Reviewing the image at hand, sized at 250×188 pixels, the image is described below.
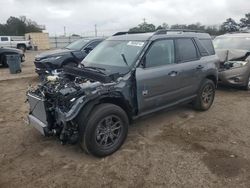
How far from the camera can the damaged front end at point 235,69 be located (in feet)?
27.4

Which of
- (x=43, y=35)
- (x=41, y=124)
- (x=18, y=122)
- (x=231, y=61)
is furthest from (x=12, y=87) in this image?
(x=43, y=35)

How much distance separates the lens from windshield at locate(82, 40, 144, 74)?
188 inches

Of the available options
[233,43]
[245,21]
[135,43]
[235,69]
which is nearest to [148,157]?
[135,43]

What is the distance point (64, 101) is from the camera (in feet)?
13.2

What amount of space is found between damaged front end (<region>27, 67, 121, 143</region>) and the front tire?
0.18 metres

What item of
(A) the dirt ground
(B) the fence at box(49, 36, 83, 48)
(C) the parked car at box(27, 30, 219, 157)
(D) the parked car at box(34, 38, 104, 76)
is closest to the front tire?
(C) the parked car at box(27, 30, 219, 157)

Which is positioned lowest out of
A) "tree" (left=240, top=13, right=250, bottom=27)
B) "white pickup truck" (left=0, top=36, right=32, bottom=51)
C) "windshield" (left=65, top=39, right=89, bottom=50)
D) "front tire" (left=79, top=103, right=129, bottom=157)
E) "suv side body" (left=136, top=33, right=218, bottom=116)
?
"front tire" (left=79, top=103, right=129, bottom=157)

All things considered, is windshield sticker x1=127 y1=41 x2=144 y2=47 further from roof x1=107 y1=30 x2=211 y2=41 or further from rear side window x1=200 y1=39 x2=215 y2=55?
rear side window x1=200 y1=39 x2=215 y2=55

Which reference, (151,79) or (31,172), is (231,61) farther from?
(31,172)

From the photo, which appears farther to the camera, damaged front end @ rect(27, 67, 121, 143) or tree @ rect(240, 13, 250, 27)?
tree @ rect(240, 13, 250, 27)

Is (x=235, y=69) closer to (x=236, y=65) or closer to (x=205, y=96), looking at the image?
(x=236, y=65)

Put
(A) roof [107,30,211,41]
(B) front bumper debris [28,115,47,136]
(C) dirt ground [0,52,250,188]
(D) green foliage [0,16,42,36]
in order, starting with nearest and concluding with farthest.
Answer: (C) dirt ground [0,52,250,188] → (B) front bumper debris [28,115,47,136] → (A) roof [107,30,211,41] → (D) green foliage [0,16,42,36]

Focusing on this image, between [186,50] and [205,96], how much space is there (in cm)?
129

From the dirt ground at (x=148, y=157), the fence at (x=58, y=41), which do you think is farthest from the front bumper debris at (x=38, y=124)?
the fence at (x=58, y=41)
